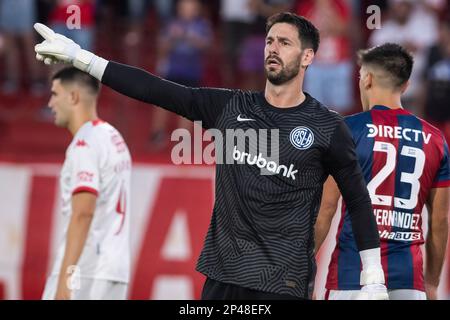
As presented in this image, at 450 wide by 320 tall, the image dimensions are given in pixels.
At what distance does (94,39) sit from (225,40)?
218cm

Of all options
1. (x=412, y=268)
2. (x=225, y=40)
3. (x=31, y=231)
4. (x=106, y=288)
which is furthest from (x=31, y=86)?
(x=412, y=268)

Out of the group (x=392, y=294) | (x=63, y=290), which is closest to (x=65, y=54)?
(x=63, y=290)

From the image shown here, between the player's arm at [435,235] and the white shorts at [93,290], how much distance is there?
89.7 inches

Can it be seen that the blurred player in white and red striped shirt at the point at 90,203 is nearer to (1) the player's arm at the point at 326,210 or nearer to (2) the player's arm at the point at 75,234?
(2) the player's arm at the point at 75,234

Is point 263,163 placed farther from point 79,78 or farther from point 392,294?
point 79,78

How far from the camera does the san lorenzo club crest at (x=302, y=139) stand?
6242 mm

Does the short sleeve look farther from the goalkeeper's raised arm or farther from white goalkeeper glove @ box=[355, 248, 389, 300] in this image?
the goalkeeper's raised arm

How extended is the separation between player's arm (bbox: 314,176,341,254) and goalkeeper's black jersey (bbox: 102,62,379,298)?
65cm

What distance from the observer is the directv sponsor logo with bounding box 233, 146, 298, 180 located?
6234 mm

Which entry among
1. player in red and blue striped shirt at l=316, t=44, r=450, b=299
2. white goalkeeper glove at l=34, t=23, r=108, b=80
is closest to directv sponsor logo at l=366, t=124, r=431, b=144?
player in red and blue striped shirt at l=316, t=44, r=450, b=299

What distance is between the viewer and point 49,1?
634 inches

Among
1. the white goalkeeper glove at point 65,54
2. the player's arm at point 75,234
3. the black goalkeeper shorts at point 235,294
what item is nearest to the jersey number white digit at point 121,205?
the player's arm at point 75,234

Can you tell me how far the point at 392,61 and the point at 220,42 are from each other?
360 inches

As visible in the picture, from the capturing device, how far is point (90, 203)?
7645mm
